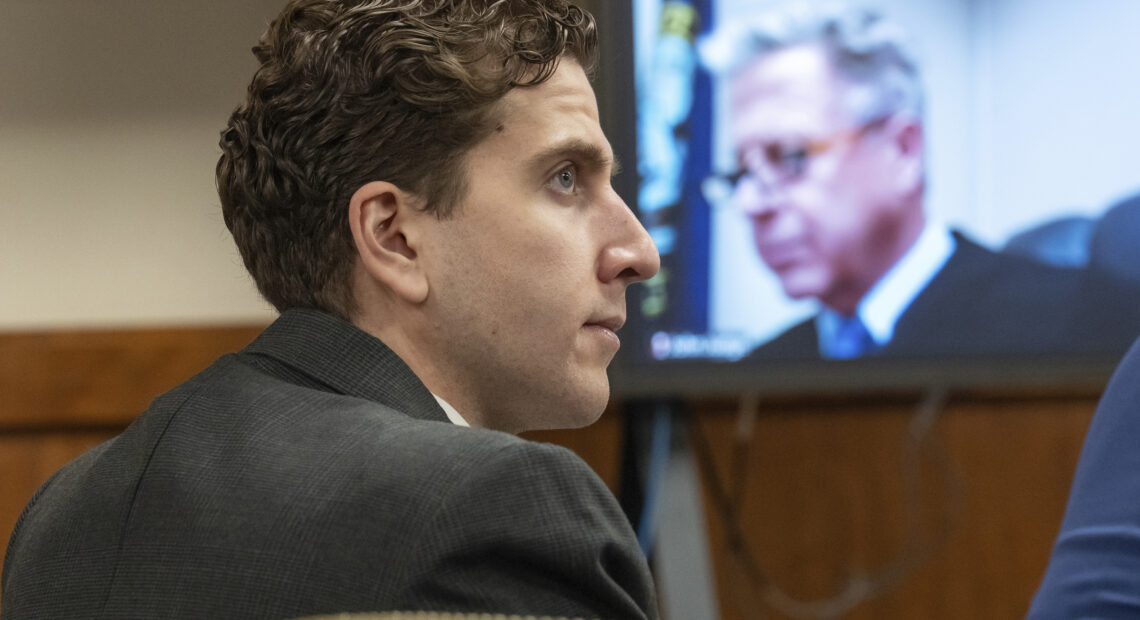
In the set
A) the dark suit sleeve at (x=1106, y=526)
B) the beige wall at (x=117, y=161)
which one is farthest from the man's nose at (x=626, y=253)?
the beige wall at (x=117, y=161)

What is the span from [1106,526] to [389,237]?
1.94ft

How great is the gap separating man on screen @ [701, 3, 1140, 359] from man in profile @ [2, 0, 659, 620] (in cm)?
82

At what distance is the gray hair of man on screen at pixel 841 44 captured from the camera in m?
1.73

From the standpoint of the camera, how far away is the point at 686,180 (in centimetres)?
173

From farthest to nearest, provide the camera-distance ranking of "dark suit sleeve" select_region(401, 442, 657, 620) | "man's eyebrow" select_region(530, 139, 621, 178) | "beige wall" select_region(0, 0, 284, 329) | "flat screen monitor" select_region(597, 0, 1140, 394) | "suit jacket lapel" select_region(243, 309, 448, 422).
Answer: "beige wall" select_region(0, 0, 284, 329) → "flat screen monitor" select_region(597, 0, 1140, 394) → "man's eyebrow" select_region(530, 139, 621, 178) → "suit jacket lapel" select_region(243, 309, 448, 422) → "dark suit sleeve" select_region(401, 442, 657, 620)

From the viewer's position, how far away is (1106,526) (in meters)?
0.85

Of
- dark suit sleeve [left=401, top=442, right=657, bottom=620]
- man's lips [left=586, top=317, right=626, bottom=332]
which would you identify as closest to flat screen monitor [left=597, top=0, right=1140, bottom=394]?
man's lips [left=586, top=317, right=626, bottom=332]

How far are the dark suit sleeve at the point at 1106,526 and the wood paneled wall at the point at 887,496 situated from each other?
109 cm

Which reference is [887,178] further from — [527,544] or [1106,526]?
[527,544]

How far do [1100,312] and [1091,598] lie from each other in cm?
105

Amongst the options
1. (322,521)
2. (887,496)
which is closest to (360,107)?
(322,521)

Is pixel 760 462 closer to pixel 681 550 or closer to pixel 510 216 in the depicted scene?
pixel 681 550

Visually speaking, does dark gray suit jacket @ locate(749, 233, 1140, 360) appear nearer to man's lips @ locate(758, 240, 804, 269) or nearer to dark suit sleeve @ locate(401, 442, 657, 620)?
man's lips @ locate(758, 240, 804, 269)

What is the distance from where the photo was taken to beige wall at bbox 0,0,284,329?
6.36 ft
